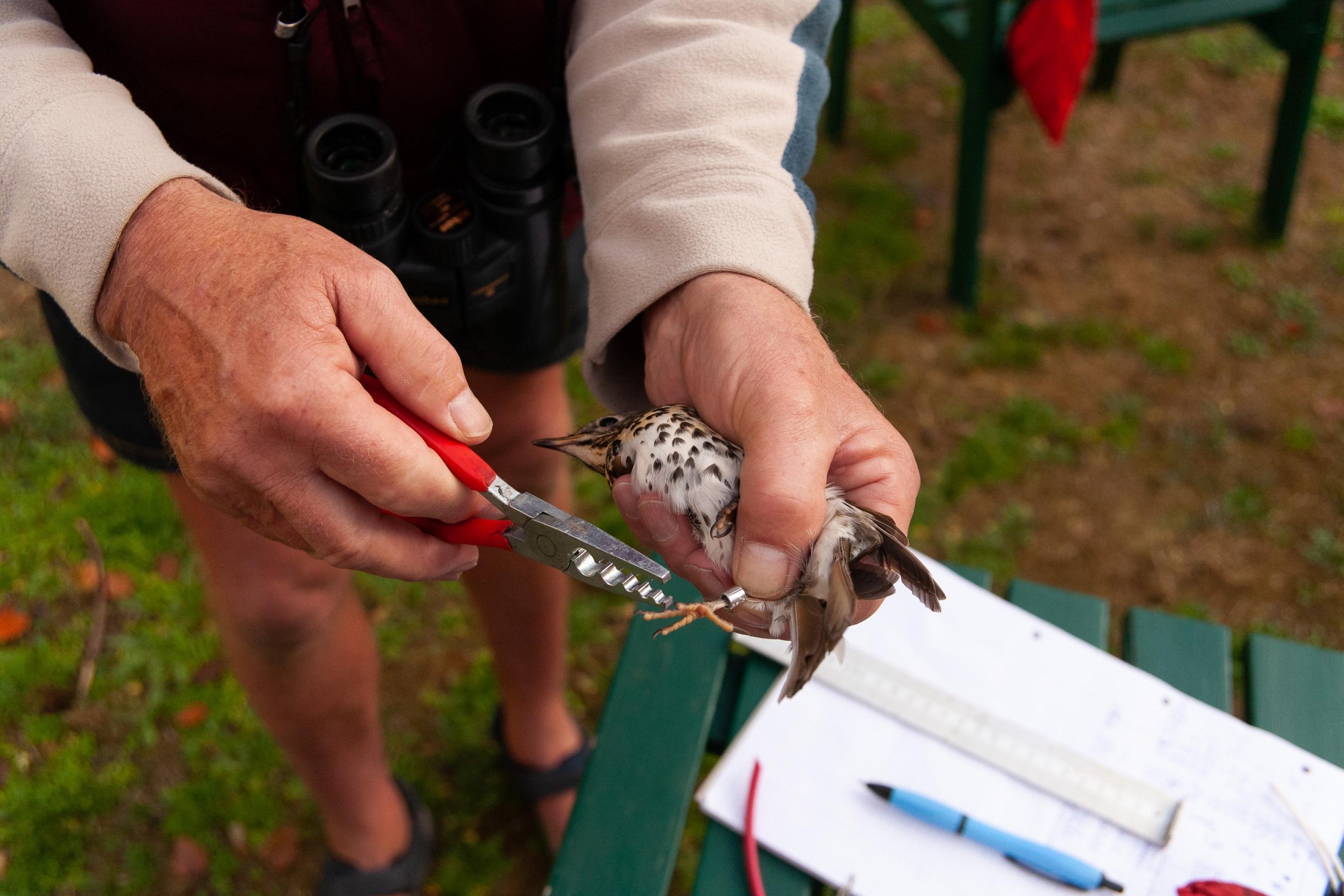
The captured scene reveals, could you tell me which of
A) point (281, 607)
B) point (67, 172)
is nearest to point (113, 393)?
point (281, 607)

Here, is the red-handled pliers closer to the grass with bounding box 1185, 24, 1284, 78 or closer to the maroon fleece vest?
the maroon fleece vest

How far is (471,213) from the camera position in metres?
1.84

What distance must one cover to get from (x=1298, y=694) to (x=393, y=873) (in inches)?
86.6

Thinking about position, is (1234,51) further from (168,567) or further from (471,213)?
(168,567)

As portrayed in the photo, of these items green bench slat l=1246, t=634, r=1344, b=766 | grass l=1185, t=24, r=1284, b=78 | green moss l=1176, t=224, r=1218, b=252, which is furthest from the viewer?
grass l=1185, t=24, r=1284, b=78

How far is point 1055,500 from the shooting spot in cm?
382

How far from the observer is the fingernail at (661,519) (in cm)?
160

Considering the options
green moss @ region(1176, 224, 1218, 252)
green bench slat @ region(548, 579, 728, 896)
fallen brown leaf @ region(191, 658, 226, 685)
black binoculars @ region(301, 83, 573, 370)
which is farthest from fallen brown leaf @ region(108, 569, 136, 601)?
green moss @ region(1176, 224, 1218, 252)

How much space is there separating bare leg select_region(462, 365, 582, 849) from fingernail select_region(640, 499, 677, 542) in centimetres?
71

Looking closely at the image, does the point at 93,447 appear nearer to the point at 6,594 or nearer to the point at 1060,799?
the point at 6,594

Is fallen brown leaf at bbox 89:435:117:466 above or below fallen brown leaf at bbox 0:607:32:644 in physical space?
above

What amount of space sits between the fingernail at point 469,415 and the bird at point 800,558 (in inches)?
12.1

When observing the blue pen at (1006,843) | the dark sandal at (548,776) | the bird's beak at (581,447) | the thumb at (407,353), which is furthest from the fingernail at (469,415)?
the dark sandal at (548,776)

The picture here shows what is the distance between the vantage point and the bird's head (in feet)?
5.77
